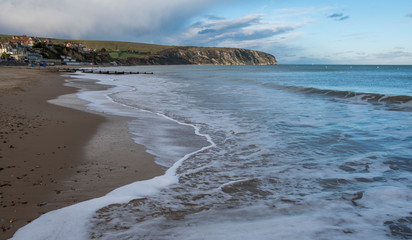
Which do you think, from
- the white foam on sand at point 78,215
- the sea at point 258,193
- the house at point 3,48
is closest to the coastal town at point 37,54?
the house at point 3,48

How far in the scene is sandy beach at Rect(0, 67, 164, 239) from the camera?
4.16 meters

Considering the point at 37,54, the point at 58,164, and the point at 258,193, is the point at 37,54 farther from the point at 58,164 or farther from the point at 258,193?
the point at 258,193

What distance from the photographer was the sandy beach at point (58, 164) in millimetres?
4160

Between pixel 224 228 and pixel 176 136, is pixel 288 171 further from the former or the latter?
pixel 176 136

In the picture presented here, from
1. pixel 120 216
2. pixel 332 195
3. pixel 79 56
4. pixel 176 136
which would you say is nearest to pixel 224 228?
pixel 120 216

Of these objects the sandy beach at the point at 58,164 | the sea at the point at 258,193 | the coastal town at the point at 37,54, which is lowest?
the sea at the point at 258,193

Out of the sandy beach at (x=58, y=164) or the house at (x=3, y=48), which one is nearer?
the sandy beach at (x=58, y=164)

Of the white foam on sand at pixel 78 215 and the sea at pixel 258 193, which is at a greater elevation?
the white foam on sand at pixel 78 215

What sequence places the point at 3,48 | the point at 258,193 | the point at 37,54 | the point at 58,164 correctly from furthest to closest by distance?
the point at 3,48, the point at 37,54, the point at 58,164, the point at 258,193

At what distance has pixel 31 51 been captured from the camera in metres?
137

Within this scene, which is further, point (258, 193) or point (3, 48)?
point (3, 48)

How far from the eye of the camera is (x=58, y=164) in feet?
19.2

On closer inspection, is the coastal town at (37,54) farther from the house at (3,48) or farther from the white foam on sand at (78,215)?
the white foam on sand at (78,215)

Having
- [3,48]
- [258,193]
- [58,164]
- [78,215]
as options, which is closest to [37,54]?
[3,48]
